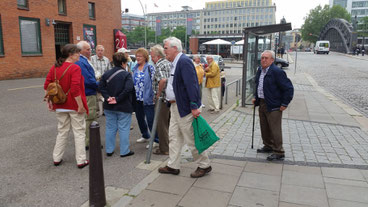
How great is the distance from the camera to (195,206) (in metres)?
3.36

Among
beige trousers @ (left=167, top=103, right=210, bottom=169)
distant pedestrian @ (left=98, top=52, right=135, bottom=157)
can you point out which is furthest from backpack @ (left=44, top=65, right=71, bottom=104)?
beige trousers @ (left=167, top=103, right=210, bottom=169)

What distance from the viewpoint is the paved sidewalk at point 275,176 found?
3.53 m

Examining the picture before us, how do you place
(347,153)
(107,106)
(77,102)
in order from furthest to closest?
(347,153), (107,106), (77,102)

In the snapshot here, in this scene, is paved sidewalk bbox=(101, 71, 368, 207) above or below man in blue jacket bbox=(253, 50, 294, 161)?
below

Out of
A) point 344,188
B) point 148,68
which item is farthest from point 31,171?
point 344,188

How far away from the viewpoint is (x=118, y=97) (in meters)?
4.83

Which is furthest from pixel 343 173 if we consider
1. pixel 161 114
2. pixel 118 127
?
pixel 118 127

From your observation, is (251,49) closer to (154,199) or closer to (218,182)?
(218,182)

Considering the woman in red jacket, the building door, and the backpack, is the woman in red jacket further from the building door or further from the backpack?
the building door

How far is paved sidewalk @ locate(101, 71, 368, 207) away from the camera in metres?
3.53

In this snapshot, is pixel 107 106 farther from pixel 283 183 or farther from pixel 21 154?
pixel 283 183

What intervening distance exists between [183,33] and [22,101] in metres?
98.1

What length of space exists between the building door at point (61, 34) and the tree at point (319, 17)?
103 m

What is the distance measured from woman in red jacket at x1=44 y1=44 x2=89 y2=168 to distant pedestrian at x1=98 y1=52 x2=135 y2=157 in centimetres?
47
